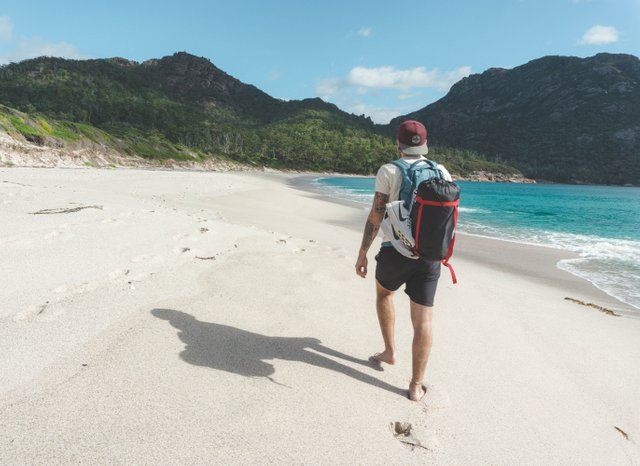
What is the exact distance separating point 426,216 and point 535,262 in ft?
30.6

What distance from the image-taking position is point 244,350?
325cm

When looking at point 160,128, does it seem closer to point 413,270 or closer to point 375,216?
point 375,216

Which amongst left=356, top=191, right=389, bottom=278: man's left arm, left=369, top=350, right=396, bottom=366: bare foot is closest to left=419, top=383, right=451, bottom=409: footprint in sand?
left=369, top=350, right=396, bottom=366: bare foot

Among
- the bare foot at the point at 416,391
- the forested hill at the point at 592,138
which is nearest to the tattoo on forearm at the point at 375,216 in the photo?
the bare foot at the point at 416,391

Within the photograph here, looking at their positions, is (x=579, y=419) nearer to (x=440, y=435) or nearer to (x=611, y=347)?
(x=440, y=435)

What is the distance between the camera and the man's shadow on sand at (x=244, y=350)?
9.81 feet

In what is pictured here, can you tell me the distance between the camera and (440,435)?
7.93ft

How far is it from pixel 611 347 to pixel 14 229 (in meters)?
9.22

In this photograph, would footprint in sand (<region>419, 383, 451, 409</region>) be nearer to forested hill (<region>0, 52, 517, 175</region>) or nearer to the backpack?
the backpack

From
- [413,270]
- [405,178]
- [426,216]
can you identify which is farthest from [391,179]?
[413,270]

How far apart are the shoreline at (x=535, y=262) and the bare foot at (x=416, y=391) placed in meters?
5.38

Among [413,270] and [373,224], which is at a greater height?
[373,224]

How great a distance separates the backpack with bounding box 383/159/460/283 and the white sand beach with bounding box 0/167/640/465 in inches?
49.4

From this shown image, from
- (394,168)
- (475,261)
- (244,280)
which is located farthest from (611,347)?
(475,261)
